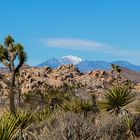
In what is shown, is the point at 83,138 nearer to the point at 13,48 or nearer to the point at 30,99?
the point at 13,48

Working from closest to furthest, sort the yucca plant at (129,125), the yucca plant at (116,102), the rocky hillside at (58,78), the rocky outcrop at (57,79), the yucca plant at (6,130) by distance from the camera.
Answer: the yucca plant at (6,130) < the yucca plant at (129,125) < the yucca plant at (116,102) < the rocky outcrop at (57,79) < the rocky hillside at (58,78)

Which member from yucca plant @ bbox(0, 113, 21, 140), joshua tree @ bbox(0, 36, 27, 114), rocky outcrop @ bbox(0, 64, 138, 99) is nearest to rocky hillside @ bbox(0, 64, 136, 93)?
rocky outcrop @ bbox(0, 64, 138, 99)

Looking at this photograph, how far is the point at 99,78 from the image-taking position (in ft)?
342

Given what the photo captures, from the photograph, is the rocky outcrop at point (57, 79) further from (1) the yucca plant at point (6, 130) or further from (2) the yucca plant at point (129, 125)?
(1) the yucca plant at point (6, 130)

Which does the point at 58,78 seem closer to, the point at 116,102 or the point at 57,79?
the point at 57,79

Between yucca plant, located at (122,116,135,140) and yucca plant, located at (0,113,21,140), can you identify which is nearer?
yucca plant, located at (0,113,21,140)

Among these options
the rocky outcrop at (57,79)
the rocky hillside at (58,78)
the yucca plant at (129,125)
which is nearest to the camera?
the yucca plant at (129,125)

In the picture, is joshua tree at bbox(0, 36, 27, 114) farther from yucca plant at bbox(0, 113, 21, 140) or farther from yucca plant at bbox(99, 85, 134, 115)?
yucca plant at bbox(0, 113, 21, 140)

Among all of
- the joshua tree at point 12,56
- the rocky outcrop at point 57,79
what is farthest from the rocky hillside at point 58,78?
the joshua tree at point 12,56

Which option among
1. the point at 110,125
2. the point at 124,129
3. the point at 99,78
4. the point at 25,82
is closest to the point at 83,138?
the point at 110,125

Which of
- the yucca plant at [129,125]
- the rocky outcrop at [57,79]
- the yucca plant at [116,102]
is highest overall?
the yucca plant at [116,102]

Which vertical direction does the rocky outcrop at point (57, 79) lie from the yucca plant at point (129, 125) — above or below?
below

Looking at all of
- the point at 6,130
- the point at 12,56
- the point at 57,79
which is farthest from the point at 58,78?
the point at 6,130

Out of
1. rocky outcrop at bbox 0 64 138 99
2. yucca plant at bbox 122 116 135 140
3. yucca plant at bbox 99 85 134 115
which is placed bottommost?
rocky outcrop at bbox 0 64 138 99
